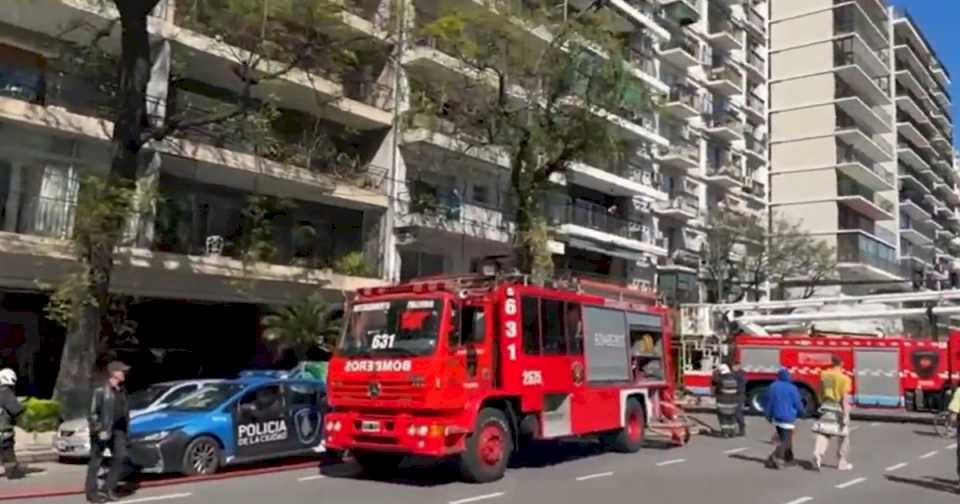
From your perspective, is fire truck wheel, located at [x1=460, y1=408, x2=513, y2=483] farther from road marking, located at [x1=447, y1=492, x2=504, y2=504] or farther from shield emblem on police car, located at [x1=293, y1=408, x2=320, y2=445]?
shield emblem on police car, located at [x1=293, y1=408, x2=320, y2=445]

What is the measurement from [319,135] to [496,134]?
6.63 m

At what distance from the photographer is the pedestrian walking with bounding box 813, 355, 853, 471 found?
15.2 meters

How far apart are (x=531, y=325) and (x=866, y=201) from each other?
59.4 m

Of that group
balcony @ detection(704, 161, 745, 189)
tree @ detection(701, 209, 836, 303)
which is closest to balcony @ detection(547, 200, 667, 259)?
tree @ detection(701, 209, 836, 303)

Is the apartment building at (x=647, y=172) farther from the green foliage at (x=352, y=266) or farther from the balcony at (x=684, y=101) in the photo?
the green foliage at (x=352, y=266)

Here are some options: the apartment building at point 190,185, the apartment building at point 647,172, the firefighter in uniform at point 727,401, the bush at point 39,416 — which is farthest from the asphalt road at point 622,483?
the apartment building at point 647,172

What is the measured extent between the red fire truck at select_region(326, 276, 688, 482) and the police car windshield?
179 cm

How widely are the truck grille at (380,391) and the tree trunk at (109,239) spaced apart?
21.4ft

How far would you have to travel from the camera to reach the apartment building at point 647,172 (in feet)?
103

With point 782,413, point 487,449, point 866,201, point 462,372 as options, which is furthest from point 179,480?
point 866,201

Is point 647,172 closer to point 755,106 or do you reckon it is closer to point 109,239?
point 755,106

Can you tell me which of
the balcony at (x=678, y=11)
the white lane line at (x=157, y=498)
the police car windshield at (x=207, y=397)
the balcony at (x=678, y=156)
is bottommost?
the white lane line at (x=157, y=498)

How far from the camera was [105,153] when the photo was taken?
23.0 metres

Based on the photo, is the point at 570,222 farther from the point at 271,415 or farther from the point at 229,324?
the point at 271,415
